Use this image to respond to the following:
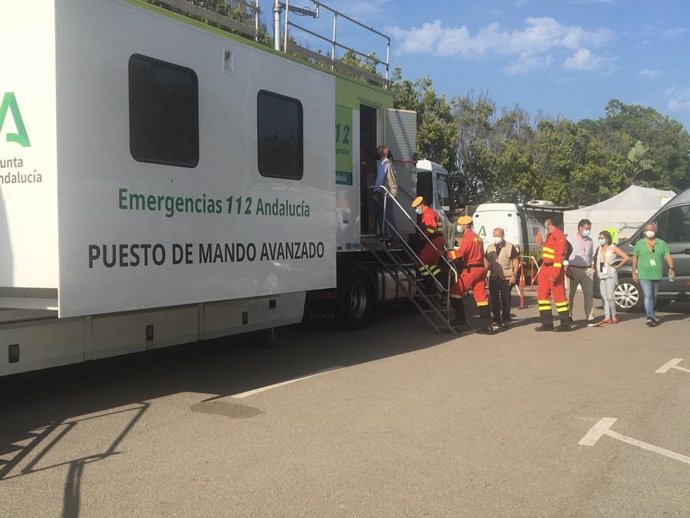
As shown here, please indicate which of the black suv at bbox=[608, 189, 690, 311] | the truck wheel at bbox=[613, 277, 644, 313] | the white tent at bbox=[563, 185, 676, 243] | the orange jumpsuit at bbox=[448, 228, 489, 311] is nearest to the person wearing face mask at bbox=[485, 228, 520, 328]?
the orange jumpsuit at bbox=[448, 228, 489, 311]

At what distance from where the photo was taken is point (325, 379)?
24.5 feet

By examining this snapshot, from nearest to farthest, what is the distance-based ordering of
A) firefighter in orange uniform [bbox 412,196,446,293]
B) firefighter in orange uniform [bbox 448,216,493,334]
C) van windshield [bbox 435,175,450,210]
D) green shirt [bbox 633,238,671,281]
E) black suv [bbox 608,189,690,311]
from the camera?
firefighter in orange uniform [bbox 448,216,493,334] < firefighter in orange uniform [bbox 412,196,446,293] < green shirt [bbox 633,238,671,281] < black suv [bbox 608,189,690,311] < van windshield [bbox 435,175,450,210]

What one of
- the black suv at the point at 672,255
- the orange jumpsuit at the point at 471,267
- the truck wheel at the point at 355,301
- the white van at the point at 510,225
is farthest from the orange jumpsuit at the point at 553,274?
the white van at the point at 510,225

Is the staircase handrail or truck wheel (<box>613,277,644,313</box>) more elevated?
the staircase handrail

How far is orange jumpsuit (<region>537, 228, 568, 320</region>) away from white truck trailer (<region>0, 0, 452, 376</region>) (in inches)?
162

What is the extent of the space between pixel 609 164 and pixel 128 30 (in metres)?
40.1

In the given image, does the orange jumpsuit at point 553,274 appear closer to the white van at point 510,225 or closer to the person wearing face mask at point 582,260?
the person wearing face mask at point 582,260

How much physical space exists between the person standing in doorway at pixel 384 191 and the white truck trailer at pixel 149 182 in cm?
255

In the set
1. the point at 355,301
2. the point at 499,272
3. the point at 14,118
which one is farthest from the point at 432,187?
the point at 14,118

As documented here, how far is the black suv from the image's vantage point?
39.8ft

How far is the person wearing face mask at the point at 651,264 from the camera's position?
37.2 feet

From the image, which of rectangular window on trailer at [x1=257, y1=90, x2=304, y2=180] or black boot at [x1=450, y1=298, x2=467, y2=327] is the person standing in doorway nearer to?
black boot at [x1=450, y1=298, x2=467, y2=327]

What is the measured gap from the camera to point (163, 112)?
20.1 ft

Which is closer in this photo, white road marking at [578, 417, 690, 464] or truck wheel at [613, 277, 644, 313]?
white road marking at [578, 417, 690, 464]
